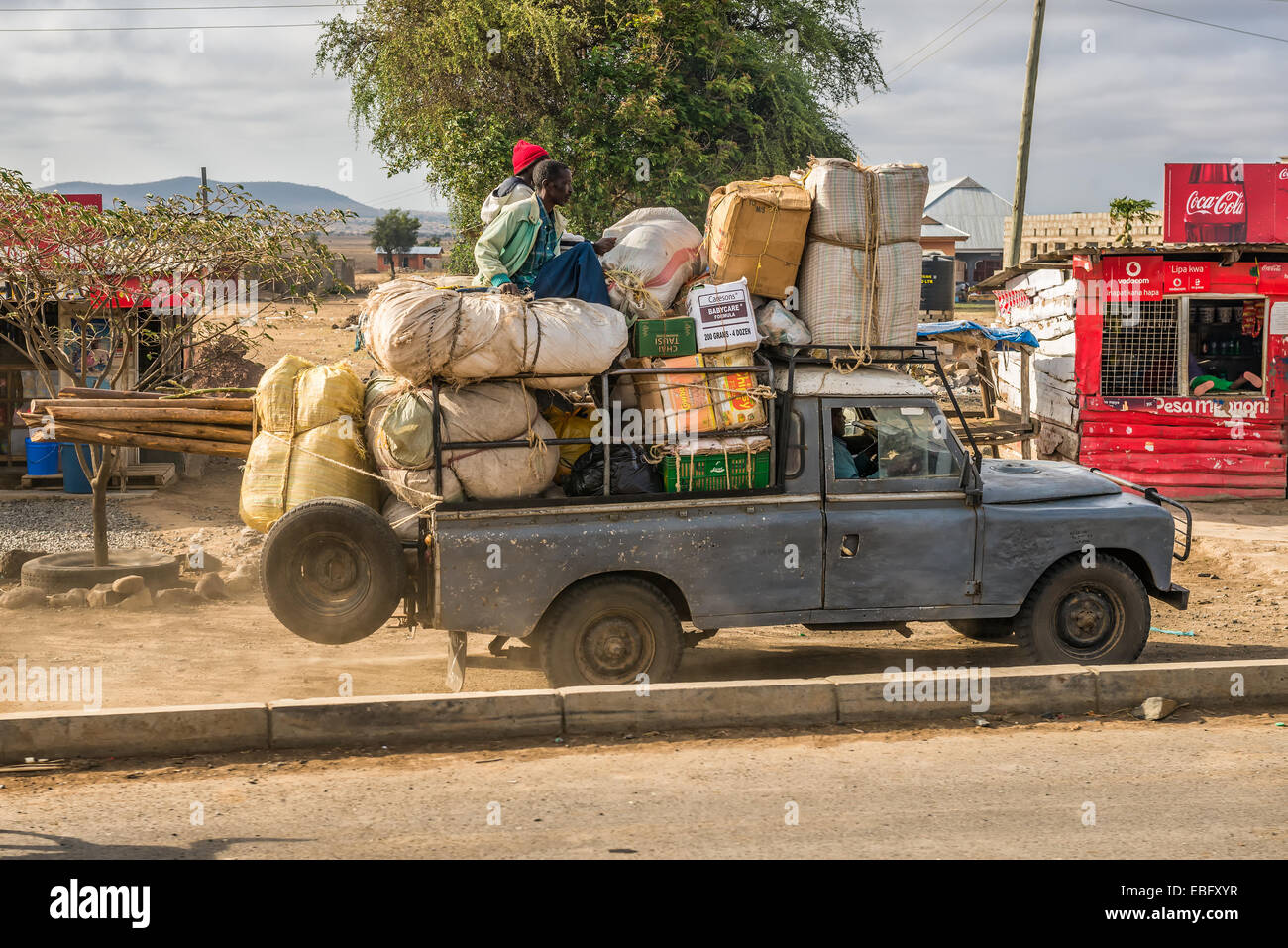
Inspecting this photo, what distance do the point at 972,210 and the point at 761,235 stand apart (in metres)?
70.3

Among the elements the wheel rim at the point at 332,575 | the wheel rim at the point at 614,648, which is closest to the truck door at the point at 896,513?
the wheel rim at the point at 614,648

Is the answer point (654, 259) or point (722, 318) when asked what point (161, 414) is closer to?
point (654, 259)

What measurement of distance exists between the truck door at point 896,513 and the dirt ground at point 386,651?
1.27 m

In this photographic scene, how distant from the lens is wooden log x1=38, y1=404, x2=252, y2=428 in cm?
765

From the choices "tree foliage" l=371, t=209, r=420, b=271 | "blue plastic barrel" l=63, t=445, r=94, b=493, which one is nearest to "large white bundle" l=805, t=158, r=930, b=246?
"blue plastic barrel" l=63, t=445, r=94, b=493

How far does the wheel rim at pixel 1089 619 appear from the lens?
8008mm

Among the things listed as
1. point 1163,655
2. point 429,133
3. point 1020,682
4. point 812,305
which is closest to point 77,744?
point 812,305

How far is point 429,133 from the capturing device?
2209 cm

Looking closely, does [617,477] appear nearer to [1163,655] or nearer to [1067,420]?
[1163,655]

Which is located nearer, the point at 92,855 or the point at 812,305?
the point at 92,855

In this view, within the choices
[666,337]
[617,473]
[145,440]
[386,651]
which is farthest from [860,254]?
[145,440]

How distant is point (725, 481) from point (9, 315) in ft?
26.7

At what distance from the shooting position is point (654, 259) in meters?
7.66

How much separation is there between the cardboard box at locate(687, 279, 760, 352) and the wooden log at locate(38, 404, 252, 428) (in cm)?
291
